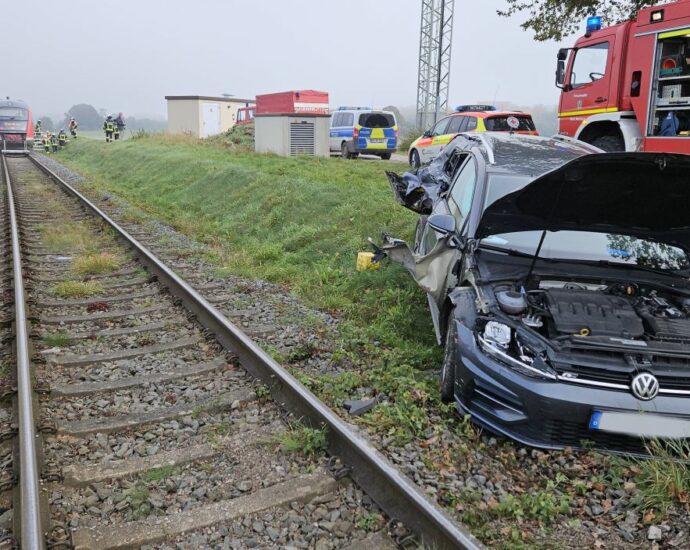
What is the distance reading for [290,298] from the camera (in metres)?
7.12

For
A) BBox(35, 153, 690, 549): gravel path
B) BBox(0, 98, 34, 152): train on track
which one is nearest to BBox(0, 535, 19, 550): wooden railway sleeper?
BBox(35, 153, 690, 549): gravel path

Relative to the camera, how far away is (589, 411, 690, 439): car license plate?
11.2 feet

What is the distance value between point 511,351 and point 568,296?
70cm

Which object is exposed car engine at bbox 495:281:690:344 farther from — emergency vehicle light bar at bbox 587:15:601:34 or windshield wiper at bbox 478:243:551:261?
Answer: emergency vehicle light bar at bbox 587:15:601:34

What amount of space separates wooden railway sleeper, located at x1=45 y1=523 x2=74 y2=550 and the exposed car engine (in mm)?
2727

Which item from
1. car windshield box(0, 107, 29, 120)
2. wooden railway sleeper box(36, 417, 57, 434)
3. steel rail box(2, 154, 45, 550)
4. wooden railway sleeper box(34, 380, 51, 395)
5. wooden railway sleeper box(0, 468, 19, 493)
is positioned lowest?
wooden railway sleeper box(0, 468, 19, 493)

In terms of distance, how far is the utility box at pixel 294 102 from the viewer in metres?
21.5

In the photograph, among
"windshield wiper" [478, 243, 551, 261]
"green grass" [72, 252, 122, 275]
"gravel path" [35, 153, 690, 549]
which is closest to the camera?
"gravel path" [35, 153, 690, 549]

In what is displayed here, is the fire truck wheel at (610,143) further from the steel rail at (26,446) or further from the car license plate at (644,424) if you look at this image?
the steel rail at (26,446)

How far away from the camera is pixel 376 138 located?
21906 mm

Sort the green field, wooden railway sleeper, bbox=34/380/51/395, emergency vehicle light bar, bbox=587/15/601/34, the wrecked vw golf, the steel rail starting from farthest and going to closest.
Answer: emergency vehicle light bar, bbox=587/15/601/34
the green field
wooden railway sleeper, bbox=34/380/51/395
the wrecked vw golf
the steel rail

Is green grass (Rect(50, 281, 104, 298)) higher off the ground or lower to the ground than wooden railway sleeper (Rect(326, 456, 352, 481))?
higher

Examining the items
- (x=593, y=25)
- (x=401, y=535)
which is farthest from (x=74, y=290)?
(x=593, y=25)

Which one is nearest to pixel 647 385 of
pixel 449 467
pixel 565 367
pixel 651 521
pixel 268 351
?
pixel 565 367
